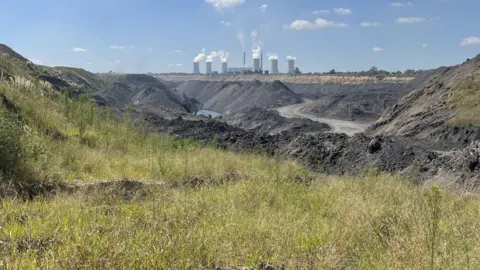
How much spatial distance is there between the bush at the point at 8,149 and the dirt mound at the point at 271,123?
109ft

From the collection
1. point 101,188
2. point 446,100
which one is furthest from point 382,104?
point 101,188

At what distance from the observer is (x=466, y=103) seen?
30203mm

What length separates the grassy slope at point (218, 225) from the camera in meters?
3.83

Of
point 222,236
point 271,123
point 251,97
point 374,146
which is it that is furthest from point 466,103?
point 251,97

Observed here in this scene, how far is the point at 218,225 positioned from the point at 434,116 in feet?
102

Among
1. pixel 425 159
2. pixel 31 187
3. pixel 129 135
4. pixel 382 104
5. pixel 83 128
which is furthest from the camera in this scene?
pixel 382 104

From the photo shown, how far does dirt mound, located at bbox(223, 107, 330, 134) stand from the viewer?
133ft

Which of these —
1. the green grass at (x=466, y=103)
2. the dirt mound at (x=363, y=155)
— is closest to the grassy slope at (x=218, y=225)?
the dirt mound at (x=363, y=155)

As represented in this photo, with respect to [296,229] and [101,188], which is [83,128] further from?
[296,229]

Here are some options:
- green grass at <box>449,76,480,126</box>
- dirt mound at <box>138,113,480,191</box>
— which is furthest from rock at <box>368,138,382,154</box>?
green grass at <box>449,76,480,126</box>

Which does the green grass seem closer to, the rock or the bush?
the rock

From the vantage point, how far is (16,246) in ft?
12.5

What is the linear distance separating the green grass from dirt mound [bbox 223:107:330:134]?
40.4 feet

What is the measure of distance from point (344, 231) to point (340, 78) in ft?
394
